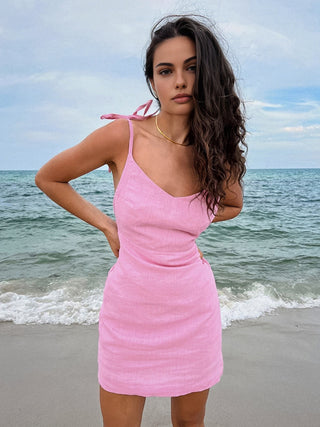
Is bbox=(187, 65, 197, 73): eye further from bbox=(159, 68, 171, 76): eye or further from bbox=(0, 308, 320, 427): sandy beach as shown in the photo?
bbox=(0, 308, 320, 427): sandy beach

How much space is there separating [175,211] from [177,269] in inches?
9.5

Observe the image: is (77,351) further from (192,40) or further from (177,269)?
(192,40)

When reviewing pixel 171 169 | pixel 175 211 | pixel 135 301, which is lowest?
pixel 135 301

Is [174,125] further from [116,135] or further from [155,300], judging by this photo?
[155,300]

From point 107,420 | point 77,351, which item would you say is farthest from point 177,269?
point 77,351

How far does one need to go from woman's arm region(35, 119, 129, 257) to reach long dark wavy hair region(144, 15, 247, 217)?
332 mm

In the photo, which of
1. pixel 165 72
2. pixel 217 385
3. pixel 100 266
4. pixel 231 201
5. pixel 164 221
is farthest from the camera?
pixel 100 266

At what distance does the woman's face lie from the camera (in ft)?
5.44

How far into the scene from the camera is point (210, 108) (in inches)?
67.0

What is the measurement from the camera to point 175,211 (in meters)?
1.63

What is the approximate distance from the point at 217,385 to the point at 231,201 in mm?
1753

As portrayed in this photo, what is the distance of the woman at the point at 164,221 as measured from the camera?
1620 millimetres

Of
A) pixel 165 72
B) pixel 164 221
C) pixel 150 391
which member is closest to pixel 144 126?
pixel 165 72

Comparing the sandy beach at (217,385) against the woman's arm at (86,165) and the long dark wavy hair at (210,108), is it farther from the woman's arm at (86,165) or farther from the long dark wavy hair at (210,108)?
the long dark wavy hair at (210,108)
